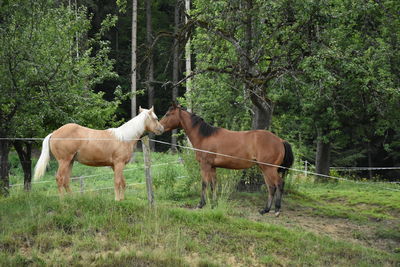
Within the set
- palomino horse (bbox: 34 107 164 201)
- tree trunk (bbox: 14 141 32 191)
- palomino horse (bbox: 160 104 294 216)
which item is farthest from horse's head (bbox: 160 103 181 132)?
tree trunk (bbox: 14 141 32 191)

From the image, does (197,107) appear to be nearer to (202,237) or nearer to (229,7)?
Result: (229,7)

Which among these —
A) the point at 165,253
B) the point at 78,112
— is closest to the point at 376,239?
the point at 165,253

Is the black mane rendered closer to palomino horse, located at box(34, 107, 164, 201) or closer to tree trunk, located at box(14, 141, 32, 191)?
palomino horse, located at box(34, 107, 164, 201)

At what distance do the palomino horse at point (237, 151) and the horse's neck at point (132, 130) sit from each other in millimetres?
1550

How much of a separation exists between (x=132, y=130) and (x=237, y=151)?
2650mm

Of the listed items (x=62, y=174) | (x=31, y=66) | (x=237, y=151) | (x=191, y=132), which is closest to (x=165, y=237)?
(x=62, y=174)

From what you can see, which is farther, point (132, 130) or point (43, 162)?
point (132, 130)

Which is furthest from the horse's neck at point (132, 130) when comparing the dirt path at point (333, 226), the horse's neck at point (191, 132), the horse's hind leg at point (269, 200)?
the horse's hind leg at point (269, 200)

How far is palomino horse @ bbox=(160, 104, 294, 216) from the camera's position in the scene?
11.5 m

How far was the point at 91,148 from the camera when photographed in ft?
32.6

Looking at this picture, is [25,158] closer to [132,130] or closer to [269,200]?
[132,130]

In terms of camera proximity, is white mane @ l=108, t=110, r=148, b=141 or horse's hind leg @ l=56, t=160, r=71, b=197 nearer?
horse's hind leg @ l=56, t=160, r=71, b=197

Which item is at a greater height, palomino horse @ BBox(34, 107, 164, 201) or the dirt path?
palomino horse @ BBox(34, 107, 164, 201)

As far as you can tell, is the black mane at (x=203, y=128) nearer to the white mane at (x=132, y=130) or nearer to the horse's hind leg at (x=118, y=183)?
the white mane at (x=132, y=130)
